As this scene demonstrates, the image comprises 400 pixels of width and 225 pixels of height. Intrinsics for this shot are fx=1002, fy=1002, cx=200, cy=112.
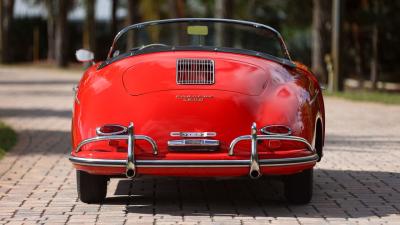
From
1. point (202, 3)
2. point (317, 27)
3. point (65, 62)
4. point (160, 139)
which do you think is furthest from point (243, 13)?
point (160, 139)

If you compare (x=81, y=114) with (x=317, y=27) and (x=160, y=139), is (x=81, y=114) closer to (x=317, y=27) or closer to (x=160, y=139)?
(x=160, y=139)

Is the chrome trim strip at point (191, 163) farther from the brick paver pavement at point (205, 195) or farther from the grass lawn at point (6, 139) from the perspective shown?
the grass lawn at point (6, 139)

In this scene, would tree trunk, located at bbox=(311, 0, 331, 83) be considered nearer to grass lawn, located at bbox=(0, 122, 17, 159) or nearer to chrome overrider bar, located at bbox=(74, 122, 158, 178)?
grass lawn, located at bbox=(0, 122, 17, 159)

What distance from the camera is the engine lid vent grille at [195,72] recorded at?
712 cm

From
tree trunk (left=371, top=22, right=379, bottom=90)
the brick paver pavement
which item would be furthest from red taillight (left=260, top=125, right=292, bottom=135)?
tree trunk (left=371, top=22, right=379, bottom=90)

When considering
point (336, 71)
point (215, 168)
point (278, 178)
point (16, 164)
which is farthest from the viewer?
point (336, 71)

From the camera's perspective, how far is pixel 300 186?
293 inches

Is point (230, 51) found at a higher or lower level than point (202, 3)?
higher

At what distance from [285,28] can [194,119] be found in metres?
41.1

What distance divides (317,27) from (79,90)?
2129 cm

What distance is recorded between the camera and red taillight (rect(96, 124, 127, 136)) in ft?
22.7

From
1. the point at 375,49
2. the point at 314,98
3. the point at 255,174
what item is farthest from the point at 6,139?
the point at 375,49

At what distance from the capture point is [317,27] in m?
28.2

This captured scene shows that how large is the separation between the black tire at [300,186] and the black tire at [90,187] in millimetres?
1372
